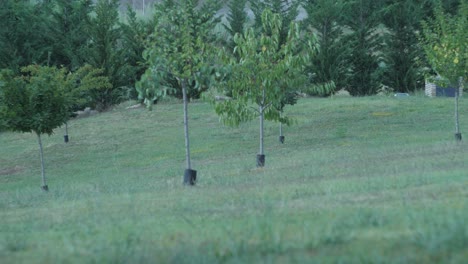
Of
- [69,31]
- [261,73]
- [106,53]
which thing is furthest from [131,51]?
[261,73]

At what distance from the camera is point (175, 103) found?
4609 cm

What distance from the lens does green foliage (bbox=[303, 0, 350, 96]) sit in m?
43.3

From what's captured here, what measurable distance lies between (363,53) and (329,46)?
7.71 ft

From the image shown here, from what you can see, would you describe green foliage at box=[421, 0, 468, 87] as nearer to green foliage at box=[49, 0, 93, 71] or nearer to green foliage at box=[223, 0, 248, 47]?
green foliage at box=[223, 0, 248, 47]

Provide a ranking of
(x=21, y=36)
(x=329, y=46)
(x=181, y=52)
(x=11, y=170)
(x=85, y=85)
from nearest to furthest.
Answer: (x=181, y=52)
(x=11, y=170)
(x=85, y=85)
(x=329, y=46)
(x=21, y=36)

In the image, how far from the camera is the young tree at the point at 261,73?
20406mm

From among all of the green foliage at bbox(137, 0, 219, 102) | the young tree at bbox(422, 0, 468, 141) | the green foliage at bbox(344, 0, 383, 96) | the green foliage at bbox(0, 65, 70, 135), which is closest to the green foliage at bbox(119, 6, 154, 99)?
the green foliage at bbox(344, 0, 383, 96)

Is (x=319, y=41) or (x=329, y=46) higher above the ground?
(x=319, y=41)

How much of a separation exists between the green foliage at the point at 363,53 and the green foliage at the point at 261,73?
23.4 meters

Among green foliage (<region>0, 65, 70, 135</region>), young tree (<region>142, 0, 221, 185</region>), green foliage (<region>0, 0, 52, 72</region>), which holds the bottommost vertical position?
green foliage (<region>0, 65, 70, 135</region>)

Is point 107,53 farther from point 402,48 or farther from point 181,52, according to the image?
point 181,52

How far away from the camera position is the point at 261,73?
20.6m

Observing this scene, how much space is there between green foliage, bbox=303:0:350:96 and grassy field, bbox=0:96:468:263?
1174 centimetres

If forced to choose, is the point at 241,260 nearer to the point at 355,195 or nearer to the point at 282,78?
the point at 355,195
